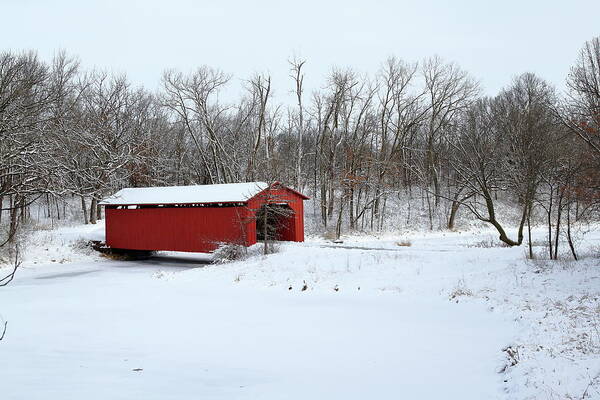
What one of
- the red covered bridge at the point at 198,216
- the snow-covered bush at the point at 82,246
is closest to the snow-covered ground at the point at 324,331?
the red covered bridge at the point at 198,216

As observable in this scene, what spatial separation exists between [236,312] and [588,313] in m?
A: 6.89

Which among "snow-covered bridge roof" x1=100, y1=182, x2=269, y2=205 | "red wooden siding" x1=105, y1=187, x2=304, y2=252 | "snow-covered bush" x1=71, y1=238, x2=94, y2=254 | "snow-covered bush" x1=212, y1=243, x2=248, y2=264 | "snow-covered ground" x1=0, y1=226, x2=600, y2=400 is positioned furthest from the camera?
"snow-covered bush" x1=71, y1=238, x2=94, y2=254

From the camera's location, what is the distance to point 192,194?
65.7ft

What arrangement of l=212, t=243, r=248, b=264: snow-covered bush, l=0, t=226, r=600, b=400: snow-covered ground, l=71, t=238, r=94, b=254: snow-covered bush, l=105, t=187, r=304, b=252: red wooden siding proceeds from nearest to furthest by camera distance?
l=0, t=226, r=600, b=400: snow-covered ground < l=212, t=243, r=248, b=264: snow-covered bush < l=105, t=187, r=304, b=252: red wooden siding < l=71, t=238, r=94, b=254: snow-covered bush

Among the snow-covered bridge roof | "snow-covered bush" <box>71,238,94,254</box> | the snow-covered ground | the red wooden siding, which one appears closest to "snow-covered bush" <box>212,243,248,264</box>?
the red wooden siding

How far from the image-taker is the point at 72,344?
7.09m

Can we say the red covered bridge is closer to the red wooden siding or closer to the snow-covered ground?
the red wooden siding

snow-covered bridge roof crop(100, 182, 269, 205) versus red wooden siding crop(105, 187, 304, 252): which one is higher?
snow-covered bridge roof crop(100, 182, 269, 205)

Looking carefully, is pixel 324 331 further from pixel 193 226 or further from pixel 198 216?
pixel 193 226

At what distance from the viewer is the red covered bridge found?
711 inches

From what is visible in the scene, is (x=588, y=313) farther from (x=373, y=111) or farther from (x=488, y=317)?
(x=373, y=111)

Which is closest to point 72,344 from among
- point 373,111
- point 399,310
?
point 399,310

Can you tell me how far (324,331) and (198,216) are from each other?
12349mm

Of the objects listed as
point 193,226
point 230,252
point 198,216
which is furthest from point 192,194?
point 230,252
